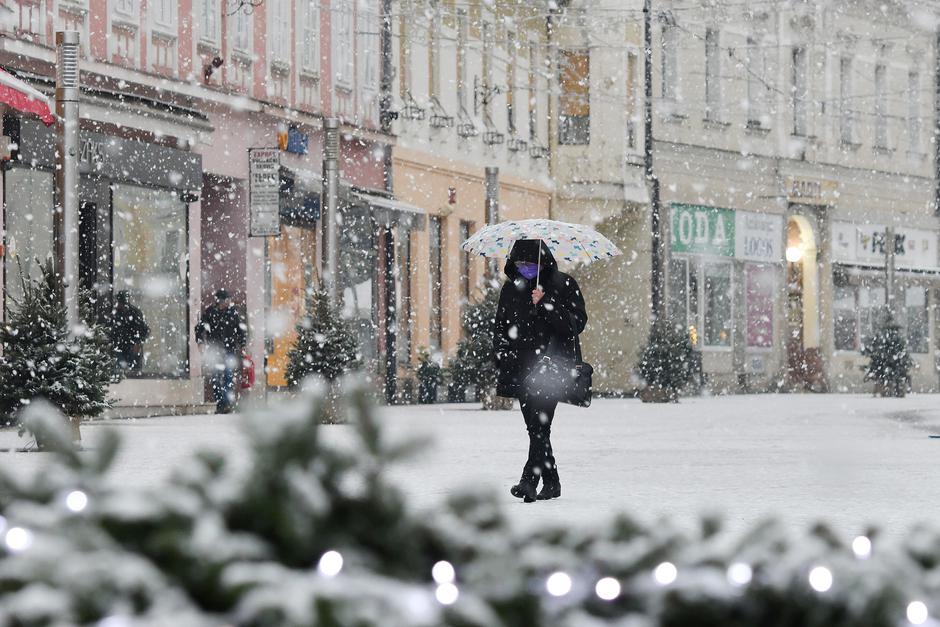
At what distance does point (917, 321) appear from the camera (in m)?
53.9

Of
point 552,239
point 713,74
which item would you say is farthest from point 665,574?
point 713,74

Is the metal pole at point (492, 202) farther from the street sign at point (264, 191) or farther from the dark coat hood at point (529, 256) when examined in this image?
the dark coat hood at point (529, 256)

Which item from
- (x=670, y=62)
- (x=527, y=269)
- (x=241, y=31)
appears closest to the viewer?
(x=527, y=269)

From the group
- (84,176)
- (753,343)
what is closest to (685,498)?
(84,176)

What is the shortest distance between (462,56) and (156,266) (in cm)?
1254

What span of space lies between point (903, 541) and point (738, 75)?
4655cm

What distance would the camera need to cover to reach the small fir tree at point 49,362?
1741 centimetres

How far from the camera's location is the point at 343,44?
34625 millimetres

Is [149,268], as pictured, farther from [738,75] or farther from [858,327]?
[858,327]

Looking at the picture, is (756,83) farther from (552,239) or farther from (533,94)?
(552,239)

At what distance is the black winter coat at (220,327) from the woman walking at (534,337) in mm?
15764

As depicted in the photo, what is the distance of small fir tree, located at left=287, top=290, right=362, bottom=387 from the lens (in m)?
25.1

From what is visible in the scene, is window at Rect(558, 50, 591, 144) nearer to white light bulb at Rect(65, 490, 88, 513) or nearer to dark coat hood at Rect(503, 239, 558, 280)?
dark coat hood at Rect(503, 239, 558, 280)

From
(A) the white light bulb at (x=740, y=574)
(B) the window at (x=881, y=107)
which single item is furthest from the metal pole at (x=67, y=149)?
(B) the window at (x=881, y=107)
